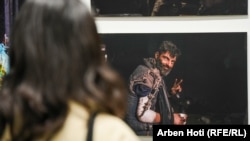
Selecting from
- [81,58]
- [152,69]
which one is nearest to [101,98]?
[81,58]

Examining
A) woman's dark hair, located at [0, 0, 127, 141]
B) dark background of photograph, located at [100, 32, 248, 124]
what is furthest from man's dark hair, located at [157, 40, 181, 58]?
woman's dark hair, located at [0, 0, 127, 141]

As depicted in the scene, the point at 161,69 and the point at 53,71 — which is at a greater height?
the point at 53,71

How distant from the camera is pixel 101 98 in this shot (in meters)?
0.76

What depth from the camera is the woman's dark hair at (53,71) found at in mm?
759

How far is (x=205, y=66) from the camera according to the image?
175 centimetres

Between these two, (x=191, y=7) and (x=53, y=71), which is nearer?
(x=53, y=71)
